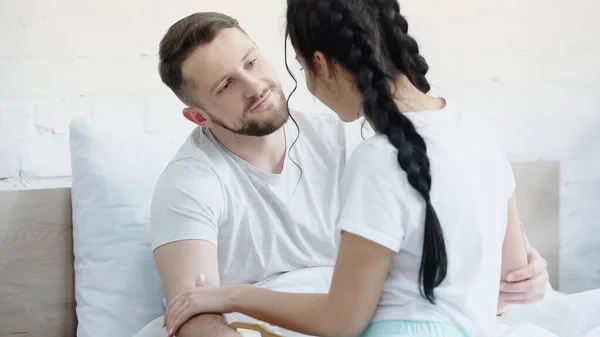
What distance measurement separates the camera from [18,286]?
1668mm

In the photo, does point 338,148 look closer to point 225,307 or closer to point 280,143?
point 280,143

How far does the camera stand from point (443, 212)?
1022mm

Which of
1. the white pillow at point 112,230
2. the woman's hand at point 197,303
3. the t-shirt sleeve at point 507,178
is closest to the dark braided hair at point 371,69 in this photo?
the t-shirt sleeve at point 507,178

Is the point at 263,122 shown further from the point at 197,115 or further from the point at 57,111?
the point at 57,111

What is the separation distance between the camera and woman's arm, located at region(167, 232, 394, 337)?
3.32 ft

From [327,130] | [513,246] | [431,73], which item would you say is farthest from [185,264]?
[431,73]

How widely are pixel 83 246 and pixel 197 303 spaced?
513 millimetres

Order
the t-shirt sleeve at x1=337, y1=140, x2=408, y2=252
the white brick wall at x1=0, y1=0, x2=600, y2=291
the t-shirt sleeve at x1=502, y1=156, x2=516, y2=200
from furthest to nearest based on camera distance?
the white brick wall at x1=0, y1=0, x2=600, y2=291
the t-shirt sleeve at x1=502, y1=156, x2=516, y2=200
the t-shirt sleeve at x1=337, y1=140, x2=408, y2=252

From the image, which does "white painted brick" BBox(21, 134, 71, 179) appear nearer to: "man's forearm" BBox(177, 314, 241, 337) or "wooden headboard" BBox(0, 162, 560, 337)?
"wooden headboard" BBox(0, 162, 560, 337)

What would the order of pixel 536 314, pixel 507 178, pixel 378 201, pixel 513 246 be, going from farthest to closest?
pixel 536 314, pixel 513 246, pixel 507 178, pixel 378 201

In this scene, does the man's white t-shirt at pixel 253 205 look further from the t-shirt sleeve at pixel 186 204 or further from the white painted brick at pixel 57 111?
the white painted brick at pixel 57 111

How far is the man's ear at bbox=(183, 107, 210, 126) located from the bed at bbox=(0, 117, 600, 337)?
168mm

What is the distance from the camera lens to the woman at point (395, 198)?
100 cm

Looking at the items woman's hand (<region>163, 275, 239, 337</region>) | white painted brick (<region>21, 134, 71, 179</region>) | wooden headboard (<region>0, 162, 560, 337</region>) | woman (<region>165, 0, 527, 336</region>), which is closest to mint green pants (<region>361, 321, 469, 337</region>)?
woman (<region>165, 0, 527, 336</region>)
